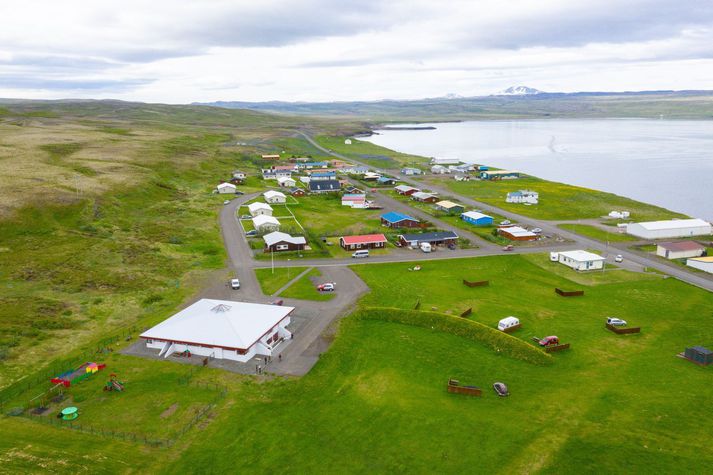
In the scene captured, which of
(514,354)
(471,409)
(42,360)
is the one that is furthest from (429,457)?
(42,360)

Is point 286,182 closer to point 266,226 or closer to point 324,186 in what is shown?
point 324,186

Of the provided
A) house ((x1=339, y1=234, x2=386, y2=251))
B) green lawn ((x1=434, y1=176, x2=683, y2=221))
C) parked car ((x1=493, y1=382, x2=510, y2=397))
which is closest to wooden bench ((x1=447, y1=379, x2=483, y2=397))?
parked car ((x1=493, y1=382, x2=510, y2=397))

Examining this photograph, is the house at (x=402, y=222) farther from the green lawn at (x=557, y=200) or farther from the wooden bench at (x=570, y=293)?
the wooden bench at (x=570, y=293)

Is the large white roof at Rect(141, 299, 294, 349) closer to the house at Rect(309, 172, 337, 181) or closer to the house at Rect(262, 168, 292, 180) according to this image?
the house at Rect(309, 172, 337, 181)

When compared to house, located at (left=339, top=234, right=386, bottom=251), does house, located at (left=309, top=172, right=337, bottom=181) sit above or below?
above

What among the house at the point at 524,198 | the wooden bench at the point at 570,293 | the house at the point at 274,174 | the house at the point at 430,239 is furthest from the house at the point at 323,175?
the wooden bench at the point at 570,293

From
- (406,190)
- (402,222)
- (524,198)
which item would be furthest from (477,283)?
(406,190)
